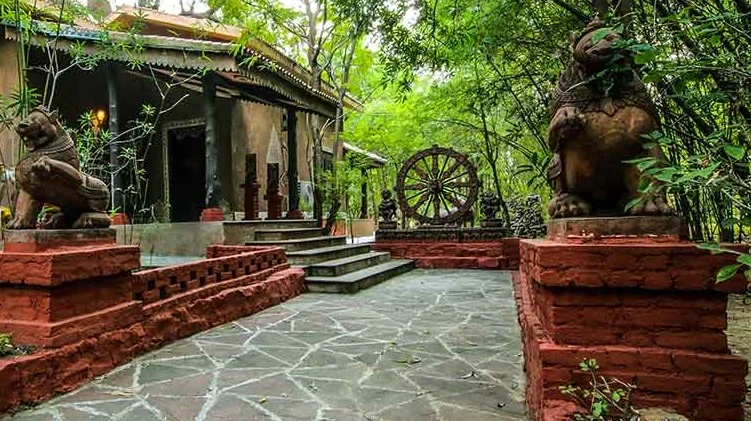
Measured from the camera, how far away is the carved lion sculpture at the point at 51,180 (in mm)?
2752

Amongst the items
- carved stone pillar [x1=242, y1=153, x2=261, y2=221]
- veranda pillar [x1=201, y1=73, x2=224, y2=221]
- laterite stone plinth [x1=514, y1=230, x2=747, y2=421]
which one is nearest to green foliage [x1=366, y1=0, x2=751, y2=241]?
laterite stone plinth [x1=514, y1=230, x2=747, y2=421]

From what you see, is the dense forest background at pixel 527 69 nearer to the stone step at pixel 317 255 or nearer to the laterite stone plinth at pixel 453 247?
the laterite stone plinth at pixel 453 247

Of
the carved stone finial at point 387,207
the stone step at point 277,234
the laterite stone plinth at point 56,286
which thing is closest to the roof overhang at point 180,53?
the stone step at point 277,234

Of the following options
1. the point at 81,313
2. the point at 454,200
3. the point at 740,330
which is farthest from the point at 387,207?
the point at 81,313

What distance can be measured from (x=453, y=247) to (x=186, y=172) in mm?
6536

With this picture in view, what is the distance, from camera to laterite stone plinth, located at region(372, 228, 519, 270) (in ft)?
28.5

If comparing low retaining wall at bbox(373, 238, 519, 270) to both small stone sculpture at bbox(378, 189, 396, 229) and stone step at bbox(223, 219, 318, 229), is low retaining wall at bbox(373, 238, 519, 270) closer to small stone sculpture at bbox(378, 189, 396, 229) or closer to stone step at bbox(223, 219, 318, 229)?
small stone sculpture at bbox(378, 189, 396, 229)

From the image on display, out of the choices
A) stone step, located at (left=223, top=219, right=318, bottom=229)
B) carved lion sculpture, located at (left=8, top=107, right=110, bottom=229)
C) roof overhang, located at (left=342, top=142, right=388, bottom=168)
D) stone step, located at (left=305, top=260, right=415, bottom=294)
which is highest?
roof overhang, located at (left=342, top=142, right=388, bottom=168)

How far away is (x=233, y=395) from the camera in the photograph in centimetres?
248

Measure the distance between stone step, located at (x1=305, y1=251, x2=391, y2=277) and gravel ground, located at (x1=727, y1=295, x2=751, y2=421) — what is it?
4467mm

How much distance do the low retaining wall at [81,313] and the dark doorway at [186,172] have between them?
700 cm

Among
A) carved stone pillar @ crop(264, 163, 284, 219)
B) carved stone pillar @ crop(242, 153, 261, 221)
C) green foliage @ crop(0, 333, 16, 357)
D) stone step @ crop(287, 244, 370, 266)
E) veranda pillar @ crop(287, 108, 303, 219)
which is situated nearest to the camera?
green foliage @ crop(0, 333, 16, 357)

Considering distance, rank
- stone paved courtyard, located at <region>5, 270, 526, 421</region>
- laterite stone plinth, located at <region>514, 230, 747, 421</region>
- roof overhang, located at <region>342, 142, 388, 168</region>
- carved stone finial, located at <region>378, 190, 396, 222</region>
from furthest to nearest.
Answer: roof overhang, located at <region>342, 142, 388, 168</region> → carved stone finial, located at <region>378, 190, 396, 222</region> → stone paved courtyard, located at <region>5, 270, 526, 421</region> → laterite stone plinth, located at <region>514, 230, 747, 421</region>

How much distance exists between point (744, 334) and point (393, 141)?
1023cm
